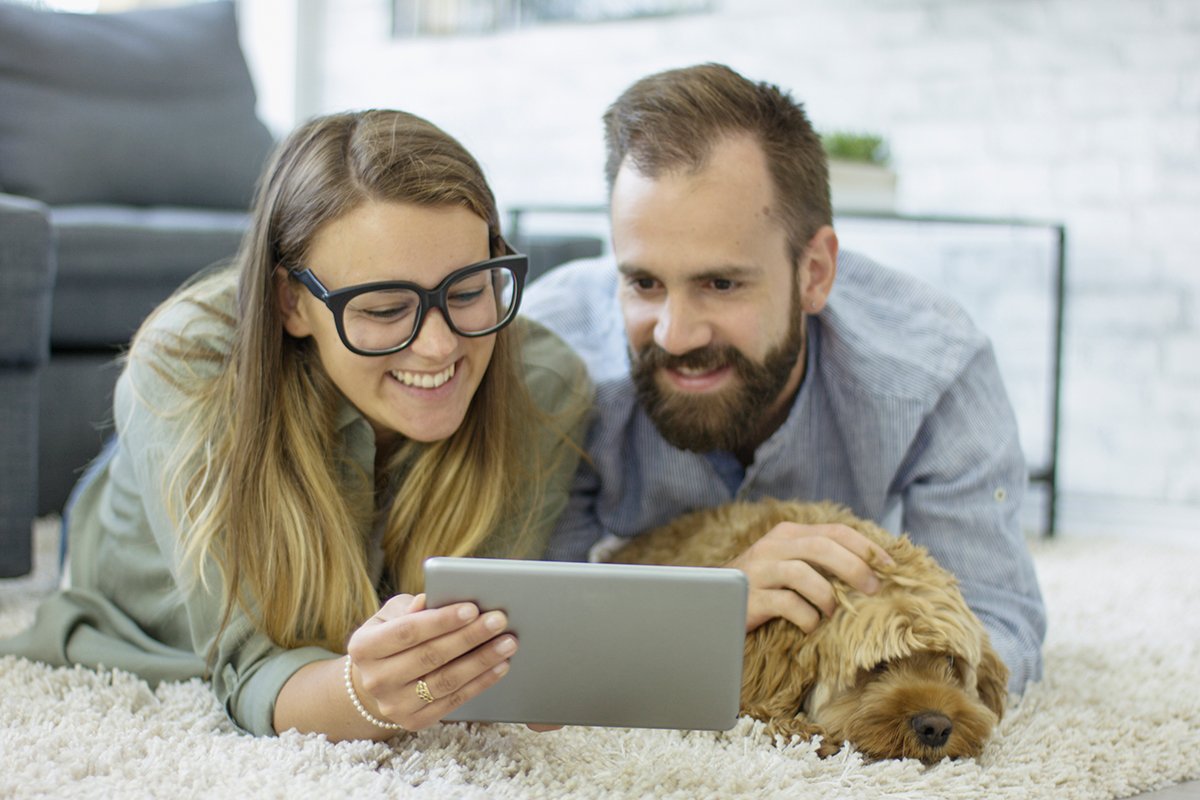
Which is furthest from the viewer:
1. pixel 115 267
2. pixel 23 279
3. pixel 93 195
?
pixel 93 195

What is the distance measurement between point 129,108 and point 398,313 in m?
2.17

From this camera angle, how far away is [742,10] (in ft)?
13.1

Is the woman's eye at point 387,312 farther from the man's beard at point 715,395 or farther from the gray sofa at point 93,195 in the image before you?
the gray sofa at point 93,195

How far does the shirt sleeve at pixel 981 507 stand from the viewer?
1.82 meters

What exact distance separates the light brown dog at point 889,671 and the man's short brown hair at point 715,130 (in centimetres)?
54

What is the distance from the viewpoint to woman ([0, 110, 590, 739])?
5.13 ft

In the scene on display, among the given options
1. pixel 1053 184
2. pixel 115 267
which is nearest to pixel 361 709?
pixel 115 267

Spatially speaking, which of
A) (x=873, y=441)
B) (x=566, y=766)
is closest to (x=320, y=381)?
(x=566, y=766)

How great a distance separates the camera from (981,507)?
1877 millimetres

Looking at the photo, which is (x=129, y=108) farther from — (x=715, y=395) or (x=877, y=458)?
(x=877, y=458)

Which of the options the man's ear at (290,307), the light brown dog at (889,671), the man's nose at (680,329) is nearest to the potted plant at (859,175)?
the man's nose at (680,329)

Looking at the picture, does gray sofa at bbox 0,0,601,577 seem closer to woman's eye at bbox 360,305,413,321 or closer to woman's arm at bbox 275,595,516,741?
woman's eye at bbox 360,305,413,321

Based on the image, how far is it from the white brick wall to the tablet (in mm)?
2371

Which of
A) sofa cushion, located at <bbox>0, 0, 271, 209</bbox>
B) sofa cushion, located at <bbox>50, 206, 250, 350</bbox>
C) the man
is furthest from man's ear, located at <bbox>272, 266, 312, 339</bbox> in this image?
sofa cushion, located at <bbox>0, 0, 271, 209</bbox>
